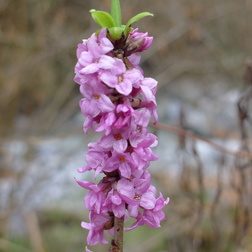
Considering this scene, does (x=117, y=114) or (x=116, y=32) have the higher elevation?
(x=116, y=32)

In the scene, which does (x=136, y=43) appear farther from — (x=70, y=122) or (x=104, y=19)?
(x=70, y=122)

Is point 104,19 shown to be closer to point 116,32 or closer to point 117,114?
point 116,32

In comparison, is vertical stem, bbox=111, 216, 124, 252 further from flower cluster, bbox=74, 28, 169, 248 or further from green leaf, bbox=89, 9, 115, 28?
green leaf, bbox=89, 9, 115, 28

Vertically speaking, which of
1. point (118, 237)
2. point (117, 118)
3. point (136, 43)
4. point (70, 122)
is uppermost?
point (70, 122)

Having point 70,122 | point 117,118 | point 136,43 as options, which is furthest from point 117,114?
point 70,122

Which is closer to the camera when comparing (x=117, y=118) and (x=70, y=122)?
(x=117, y=118)

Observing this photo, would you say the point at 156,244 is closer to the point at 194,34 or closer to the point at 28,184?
the point at 28,184

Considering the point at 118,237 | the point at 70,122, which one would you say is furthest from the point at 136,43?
the point at 70,122

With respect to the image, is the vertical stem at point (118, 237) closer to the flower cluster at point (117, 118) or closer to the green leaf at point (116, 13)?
the flower cluster at point (117, 118)

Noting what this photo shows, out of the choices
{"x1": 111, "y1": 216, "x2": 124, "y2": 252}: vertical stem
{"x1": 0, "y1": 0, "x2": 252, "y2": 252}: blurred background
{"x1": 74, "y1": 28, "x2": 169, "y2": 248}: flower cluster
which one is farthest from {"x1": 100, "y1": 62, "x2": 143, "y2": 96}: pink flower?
{"x1": 0, "y1": 0, "x2": 252, "y2": 252}: blurred background
